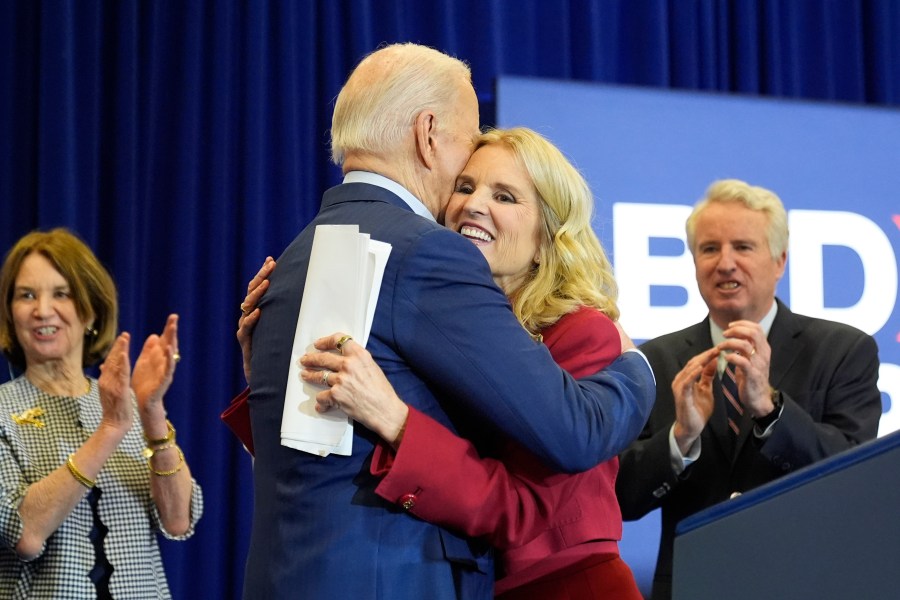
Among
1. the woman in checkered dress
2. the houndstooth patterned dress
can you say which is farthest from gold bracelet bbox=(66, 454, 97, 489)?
the houndstooth patterned dress

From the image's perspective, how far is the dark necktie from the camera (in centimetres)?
292

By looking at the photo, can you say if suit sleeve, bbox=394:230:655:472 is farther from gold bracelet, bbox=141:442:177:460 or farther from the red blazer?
gold bracelet, bbox=141:442:177:460

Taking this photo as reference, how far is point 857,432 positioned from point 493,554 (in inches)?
58.1

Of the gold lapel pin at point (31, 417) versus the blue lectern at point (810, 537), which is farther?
the gold lapel pin at point (31, 417)

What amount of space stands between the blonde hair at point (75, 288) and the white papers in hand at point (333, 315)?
1.63 meters

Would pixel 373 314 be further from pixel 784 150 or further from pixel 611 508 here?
pixel 784 150

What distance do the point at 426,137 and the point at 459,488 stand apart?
23.5 inches

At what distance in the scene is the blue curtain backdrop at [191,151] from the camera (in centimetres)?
412

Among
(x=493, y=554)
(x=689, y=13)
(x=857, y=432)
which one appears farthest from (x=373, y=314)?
(x=689, y=13)

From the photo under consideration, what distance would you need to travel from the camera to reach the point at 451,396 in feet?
5.58

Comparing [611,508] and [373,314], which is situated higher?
[373,314]

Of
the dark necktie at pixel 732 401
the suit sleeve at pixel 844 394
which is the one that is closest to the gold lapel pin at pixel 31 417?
the dark necktie at pixel 732 401

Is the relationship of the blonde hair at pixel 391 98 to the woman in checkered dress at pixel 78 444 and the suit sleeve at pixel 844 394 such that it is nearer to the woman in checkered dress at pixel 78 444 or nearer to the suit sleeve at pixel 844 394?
the woman in checkered dress at pixel 78 444

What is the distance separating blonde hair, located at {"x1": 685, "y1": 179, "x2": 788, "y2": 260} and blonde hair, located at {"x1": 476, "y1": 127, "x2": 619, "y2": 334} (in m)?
1.18
